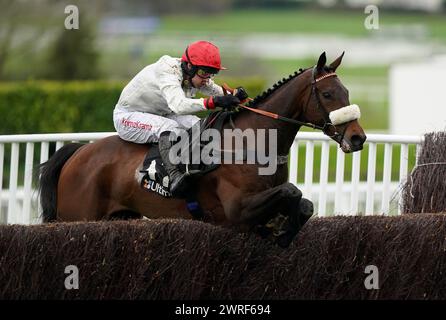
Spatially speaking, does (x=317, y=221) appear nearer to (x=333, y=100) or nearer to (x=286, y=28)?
(x=333, y=100)

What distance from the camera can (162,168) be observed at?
799 centimetres

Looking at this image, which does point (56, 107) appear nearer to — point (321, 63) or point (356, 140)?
point (321, 63)

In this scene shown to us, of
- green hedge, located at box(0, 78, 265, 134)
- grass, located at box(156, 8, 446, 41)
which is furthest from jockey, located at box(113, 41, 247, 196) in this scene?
A: grass, located at box(156, 8, 446, 41)

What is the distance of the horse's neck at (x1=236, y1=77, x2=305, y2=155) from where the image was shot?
7.70 metres

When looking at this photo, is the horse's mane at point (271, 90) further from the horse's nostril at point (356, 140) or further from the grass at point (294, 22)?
the grass at point (294, 22)

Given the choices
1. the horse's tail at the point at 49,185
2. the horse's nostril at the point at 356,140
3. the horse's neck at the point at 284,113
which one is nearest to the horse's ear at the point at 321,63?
the horse's neck at the point at 284,113

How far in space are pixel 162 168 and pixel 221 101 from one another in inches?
29.5

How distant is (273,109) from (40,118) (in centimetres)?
1164

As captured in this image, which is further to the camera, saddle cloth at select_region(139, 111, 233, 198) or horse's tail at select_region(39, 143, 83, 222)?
horse's tail at select_region(39, 143, 83, 222)

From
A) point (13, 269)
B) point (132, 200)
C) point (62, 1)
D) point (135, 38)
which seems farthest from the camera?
point (135, 38)

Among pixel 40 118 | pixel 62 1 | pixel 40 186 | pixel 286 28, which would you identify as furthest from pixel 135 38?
pixel 40 186

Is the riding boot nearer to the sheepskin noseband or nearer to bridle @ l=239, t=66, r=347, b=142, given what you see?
bridle @ l=239, t=66, r=347, b=142

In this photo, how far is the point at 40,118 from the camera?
62.1 feet

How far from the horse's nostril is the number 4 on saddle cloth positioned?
0.98m
